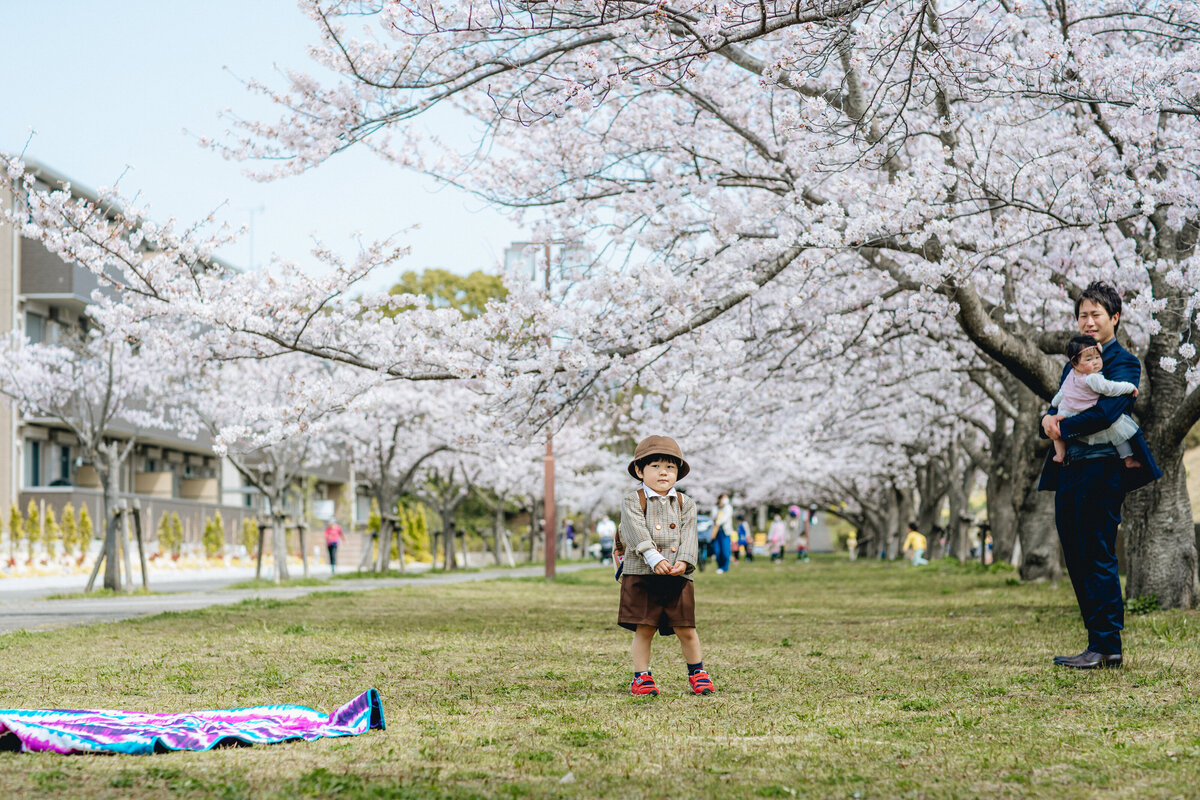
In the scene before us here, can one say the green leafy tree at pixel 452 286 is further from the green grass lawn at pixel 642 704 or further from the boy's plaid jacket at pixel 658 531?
the boy's plaid jacket at pixel 658 531

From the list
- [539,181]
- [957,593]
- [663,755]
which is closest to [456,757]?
[663,755]

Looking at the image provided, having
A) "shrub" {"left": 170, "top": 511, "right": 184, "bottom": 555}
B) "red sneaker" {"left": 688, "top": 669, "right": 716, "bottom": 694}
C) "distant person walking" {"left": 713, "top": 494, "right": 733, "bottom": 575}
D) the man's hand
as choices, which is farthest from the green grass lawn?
"shrub" {"left": 170, "top": 511, "right": 184, "bottom": 555}

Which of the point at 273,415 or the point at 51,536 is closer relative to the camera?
the point at 273,415

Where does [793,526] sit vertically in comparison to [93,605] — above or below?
below

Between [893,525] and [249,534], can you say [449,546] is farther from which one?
[893,525]

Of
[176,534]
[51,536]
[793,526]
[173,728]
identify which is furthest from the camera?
[793,526]

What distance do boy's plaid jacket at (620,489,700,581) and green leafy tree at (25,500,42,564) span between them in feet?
82.1

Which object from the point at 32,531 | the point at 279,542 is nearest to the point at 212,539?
the point at 32,531

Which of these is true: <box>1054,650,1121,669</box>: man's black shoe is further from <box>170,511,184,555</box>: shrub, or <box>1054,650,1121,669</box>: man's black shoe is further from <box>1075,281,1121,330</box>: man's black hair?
<box>170,511,184,555</box>: shrub

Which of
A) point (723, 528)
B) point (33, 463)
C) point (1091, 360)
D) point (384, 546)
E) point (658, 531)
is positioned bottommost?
point (384, 546)

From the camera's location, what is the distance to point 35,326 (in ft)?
112

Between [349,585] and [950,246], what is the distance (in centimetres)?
1477

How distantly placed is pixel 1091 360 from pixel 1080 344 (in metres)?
0.10

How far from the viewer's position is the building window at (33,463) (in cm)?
3400
